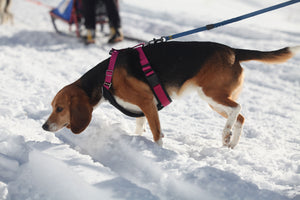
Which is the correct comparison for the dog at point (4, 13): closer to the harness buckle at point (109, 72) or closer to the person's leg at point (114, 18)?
the person's leg at point (114, 18)

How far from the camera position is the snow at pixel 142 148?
7.13 feet

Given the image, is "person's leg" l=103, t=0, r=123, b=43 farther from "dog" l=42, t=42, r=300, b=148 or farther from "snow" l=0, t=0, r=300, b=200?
"dog" l=42, t=42, r=300, b=148

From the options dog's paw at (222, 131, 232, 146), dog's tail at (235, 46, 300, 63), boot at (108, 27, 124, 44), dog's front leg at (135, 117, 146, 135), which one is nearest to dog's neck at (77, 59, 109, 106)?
dog's front leg at (135, 117, 146, 135)

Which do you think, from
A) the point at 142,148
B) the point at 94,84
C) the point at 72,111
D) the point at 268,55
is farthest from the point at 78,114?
the point at 268,55

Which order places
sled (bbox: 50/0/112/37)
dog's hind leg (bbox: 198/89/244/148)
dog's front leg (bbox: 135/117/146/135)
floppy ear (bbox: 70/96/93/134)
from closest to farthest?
floppy ear (bbox: 70/96/93/134) < dog's hind leg (bbox: 198/89/244/148) < dog's front leg (bbox: 135/117/146/135) < sled (bbox: 50/0/112/37)

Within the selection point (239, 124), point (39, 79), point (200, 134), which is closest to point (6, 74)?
point (39, 79)

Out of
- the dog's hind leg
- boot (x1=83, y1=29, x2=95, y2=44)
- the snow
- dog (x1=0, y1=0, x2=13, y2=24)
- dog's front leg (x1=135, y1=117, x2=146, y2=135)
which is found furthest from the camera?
dog (x1=0, y1=0, x2=13, y2=24)

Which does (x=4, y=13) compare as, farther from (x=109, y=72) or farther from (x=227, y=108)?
(x=227, y=108)

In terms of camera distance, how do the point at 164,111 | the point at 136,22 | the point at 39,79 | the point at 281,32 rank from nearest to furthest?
the point at 164,111, the point at 39,79, the point at 281,32, the point at 136,22

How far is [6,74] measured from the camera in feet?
14.9

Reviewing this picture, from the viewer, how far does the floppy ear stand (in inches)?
107

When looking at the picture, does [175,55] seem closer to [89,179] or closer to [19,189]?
[89,179]

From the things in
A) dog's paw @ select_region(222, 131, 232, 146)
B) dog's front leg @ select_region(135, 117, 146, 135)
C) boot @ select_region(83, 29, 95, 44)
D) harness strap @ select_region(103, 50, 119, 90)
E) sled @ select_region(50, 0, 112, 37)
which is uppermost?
harness strap @ select_region(103, 50, 119, 90)

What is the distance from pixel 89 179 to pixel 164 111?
6.90 ft
